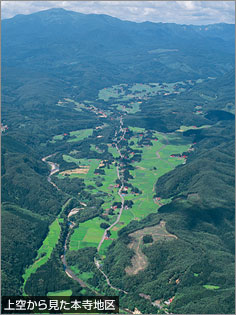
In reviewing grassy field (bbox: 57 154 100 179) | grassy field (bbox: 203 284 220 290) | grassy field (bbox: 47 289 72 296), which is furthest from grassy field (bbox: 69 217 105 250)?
grassy field (bbox: 57 154 100 179)

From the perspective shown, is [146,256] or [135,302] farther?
[146,256]

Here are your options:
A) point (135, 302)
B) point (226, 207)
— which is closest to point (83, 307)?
point (135, 302)

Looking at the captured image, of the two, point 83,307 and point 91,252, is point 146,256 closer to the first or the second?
point 91,252

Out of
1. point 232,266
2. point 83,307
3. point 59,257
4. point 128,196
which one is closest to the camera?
point 83,307

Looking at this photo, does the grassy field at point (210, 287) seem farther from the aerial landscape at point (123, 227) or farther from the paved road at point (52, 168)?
the paved road at point (52, 168)
